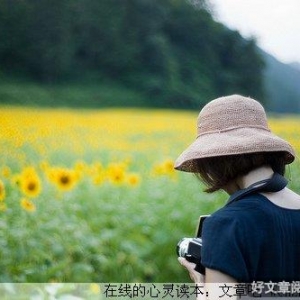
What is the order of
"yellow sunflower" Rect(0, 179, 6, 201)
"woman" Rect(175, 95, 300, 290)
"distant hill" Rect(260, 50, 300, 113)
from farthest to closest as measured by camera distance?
"distant hill" Rect(260, 50, 300, 113) < "yellow sunflower" Rect(0, 179, 6, 201) < "woman" Rect(175, 95, 300, 290)

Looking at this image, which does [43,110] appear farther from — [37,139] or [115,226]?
[115,226]

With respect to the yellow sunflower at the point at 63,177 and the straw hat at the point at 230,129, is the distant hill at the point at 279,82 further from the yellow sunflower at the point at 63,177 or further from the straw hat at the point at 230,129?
the straw hat at the point at 230,129

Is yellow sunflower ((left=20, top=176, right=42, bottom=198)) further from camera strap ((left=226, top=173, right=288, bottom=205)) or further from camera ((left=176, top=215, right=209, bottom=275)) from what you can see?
camera strap ((left=226, top=173, right=288, bottom=205))

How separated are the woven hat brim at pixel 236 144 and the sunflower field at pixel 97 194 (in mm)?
954

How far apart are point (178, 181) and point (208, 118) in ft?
3.76

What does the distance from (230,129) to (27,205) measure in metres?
1.10

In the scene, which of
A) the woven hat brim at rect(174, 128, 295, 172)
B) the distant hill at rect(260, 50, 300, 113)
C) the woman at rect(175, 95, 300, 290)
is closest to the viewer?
the woman at rect(175, 95, 300, 290)

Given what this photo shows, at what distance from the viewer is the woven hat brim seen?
1.14 m

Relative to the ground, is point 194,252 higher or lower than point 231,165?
lower

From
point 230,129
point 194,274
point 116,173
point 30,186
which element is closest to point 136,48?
point 116,173

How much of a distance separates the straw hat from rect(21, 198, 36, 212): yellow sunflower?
101cm

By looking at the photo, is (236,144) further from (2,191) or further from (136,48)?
(136,48)

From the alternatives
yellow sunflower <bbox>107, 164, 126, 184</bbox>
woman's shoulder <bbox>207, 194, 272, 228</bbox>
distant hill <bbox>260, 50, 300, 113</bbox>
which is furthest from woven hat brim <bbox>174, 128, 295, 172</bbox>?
distant hill <bbox>260, 50, 300, 113</bbox>

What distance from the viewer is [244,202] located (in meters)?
1.05
